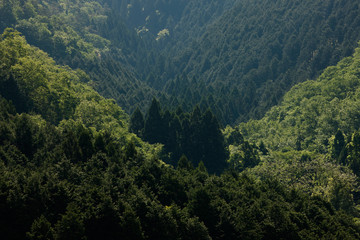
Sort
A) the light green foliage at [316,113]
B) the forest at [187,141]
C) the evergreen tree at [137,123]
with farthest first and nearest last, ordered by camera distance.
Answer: the evergreen tree at [137,123] < the light green foliage at [316,113] < the forest at [187,141]

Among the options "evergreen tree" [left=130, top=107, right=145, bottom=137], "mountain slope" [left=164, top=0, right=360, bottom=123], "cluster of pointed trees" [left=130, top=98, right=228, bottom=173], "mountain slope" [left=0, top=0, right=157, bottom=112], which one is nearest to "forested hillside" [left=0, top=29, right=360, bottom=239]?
"cluster of pointed trees" [left=130, top=98, right=228, bottom=173]

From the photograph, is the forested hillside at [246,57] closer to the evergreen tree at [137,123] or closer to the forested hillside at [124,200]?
the evergreen tree at [137,123]

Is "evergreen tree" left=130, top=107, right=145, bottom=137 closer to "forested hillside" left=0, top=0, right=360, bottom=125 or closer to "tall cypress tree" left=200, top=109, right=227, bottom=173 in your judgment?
"tall cypress tree" left=200, top=109, right=227, bottom=173

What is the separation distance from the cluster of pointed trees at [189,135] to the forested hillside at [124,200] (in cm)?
3538

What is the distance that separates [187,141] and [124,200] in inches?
2571

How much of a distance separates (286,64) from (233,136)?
75.4 meters

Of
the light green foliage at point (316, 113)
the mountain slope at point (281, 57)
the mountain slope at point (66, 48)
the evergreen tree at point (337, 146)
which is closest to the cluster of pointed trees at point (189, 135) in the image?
the light green foliage at point (316, 113)

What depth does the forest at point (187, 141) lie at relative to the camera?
1581 inches

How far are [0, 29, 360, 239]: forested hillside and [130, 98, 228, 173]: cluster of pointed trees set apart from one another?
35.4 m

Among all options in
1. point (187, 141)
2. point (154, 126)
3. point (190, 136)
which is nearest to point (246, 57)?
point (190, 136)

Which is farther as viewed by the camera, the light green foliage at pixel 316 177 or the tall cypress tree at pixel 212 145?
the tall cypress tree at pixel 212 145

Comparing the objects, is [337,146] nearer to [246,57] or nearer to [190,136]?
[190,136]

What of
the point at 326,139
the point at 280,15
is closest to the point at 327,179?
the point at 326,139

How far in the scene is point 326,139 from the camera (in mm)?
107938
